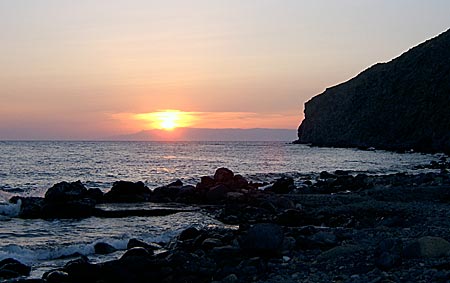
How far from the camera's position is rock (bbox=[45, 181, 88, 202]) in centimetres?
2453

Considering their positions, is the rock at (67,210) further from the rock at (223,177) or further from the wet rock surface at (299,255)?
the rock at (223,177)

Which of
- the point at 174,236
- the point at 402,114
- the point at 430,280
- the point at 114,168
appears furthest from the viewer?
the point at 402,114

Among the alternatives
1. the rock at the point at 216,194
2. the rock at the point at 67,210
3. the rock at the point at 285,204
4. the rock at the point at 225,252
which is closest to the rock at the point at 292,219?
the rock at the point at 285,204

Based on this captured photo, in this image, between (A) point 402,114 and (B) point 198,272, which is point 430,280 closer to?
(B) point 198,272

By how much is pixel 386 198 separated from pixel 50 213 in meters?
13.4

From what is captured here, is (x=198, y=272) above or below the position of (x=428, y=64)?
below

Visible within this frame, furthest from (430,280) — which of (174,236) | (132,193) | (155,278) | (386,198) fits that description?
(132,193)

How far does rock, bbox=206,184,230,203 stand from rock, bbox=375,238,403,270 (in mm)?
15725

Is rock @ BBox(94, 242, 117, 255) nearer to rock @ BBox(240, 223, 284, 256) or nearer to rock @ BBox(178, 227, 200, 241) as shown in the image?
rock @ BBox(178, 227, 200, 241)

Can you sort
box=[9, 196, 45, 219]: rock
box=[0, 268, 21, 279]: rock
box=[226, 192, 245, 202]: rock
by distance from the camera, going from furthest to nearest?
box=[226, 192, 245, 202]: rock, box=[9, 196, 45, 219]: rock, box=[0, 268, 21, 279]: rock

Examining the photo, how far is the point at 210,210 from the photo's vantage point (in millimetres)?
24203

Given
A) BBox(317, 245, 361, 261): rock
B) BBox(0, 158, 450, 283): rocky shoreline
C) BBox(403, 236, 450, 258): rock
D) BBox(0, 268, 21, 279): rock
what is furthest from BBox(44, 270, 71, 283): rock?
BBox(403, 236, 450, 258): rock

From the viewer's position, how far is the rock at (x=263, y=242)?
40.3 ft

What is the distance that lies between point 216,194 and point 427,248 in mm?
17004
